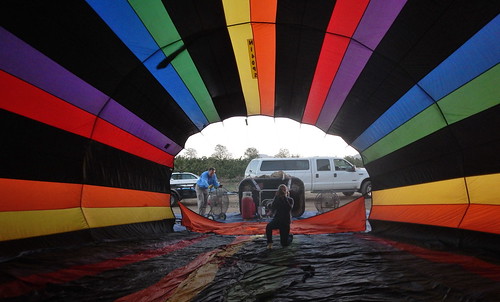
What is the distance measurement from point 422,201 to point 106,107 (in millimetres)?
5130

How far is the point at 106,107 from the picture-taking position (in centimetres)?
423

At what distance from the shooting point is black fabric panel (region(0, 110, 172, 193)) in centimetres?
319

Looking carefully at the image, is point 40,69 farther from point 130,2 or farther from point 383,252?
point 383,252

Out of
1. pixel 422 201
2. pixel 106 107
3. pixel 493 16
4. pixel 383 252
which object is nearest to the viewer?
pixel 493 16

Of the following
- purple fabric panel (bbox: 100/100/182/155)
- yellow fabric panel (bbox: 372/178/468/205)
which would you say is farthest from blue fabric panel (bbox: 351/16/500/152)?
purple fabric panel (bbox: 100/100/182/155)

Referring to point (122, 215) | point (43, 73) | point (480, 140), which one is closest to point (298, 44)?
point (480, 140)

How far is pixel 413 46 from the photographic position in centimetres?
324

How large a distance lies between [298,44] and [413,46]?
147 centimetres

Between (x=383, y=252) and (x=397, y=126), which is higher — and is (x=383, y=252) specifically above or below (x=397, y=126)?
below

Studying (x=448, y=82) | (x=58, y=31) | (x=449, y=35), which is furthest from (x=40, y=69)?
(x=448, y=82)

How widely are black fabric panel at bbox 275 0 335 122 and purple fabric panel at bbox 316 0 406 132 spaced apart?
407mm

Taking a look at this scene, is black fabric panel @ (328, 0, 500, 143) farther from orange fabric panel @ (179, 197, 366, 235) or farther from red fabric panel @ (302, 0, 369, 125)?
orange fabric panel @ (179, 197, 366, 235)

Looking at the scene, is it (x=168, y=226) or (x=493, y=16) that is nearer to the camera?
(x=493, y=16)

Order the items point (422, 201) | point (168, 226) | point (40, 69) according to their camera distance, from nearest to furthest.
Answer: point (40, 69), point (422, 201), point (168, 226)
